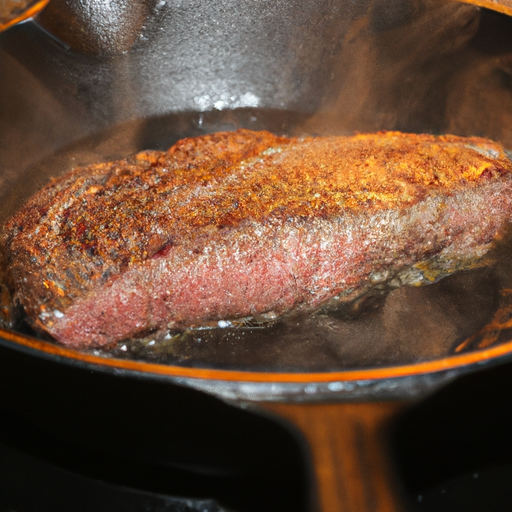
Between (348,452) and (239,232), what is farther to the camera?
(239,232)

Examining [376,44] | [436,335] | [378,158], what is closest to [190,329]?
[436,335]

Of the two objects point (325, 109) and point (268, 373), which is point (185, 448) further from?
point (325, 109)

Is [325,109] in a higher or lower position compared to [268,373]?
higher

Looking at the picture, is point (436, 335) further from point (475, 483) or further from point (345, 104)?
point (345, 104)

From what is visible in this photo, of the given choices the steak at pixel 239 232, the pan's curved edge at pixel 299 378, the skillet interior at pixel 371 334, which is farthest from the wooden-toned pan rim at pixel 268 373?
the steak at pixel 239 232

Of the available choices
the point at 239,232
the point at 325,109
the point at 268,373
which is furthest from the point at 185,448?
the point at 325,109

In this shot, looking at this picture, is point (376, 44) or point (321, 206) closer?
point (321, 206)
